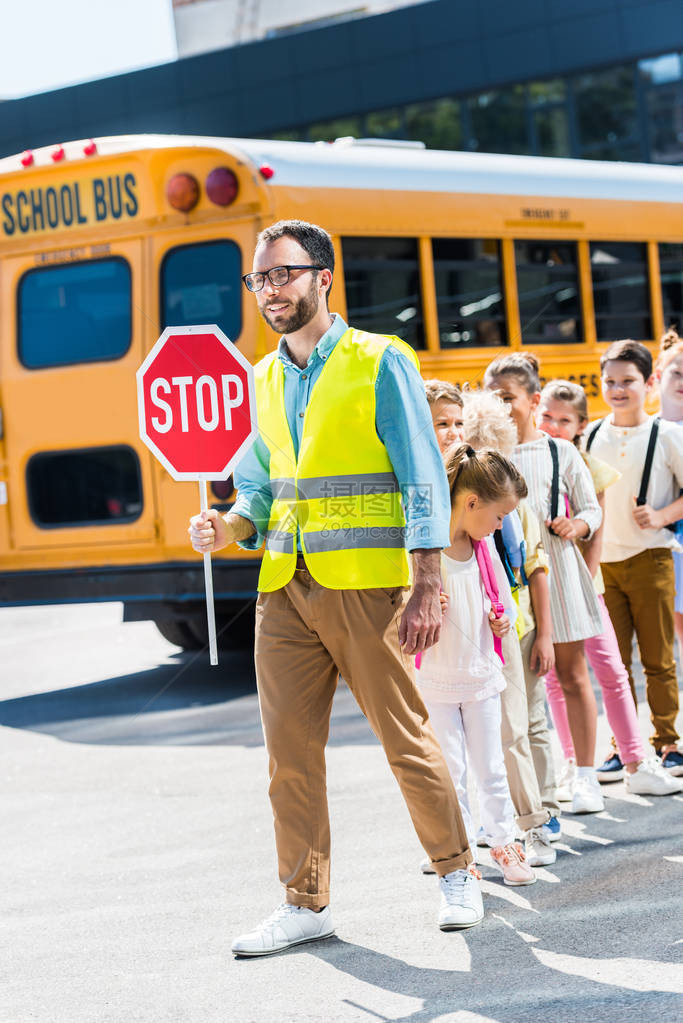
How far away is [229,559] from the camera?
7.12m

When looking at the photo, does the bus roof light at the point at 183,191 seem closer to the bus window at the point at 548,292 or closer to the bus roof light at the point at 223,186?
the bus roof light at the point at 223,186

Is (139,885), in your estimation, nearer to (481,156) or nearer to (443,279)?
(443,279)

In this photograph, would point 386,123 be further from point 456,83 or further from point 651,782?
point 651,782

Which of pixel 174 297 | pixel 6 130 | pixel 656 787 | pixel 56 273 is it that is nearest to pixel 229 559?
pixel 174 297

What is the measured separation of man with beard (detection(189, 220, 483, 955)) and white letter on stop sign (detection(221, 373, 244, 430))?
11.5 inches

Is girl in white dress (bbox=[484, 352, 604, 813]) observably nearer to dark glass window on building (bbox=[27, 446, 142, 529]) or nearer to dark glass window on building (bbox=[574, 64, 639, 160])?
dark glass window on building (bbox=[27, 446, 142, 529])

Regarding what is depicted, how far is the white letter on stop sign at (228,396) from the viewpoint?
123 inches

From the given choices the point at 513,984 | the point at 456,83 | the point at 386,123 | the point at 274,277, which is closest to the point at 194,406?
the point at 274,277

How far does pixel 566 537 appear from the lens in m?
4.69

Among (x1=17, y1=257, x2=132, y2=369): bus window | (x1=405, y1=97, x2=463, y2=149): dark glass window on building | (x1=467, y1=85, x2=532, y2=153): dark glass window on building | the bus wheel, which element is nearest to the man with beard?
(x1=17, y1=257, x2=132, y2=369): bus window

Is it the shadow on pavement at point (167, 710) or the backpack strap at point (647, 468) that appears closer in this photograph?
the backpack strap at point (647, 468)

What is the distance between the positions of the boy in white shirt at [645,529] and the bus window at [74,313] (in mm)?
3193

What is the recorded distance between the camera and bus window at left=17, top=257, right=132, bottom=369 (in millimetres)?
7438

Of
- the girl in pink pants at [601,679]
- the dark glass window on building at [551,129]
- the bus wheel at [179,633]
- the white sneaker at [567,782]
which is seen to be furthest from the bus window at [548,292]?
the dark glass window on building at [551,129]
